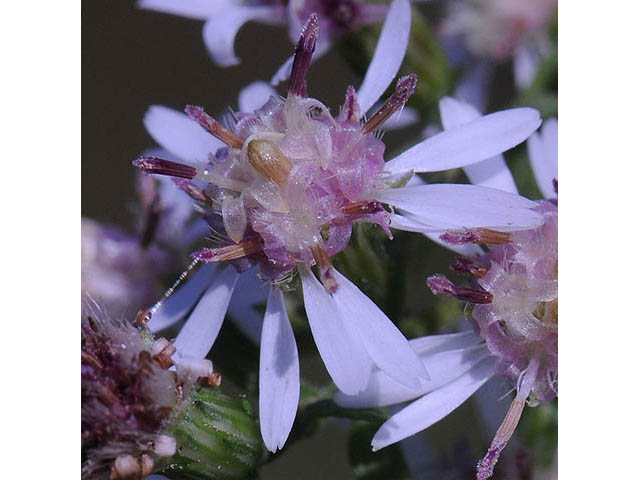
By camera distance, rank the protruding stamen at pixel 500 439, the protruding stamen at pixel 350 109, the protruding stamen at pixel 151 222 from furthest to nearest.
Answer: the protruding stamen at pixel 151 222
the protruding stamen at pixel 350 109
the protruding stamen at pixel 500 439

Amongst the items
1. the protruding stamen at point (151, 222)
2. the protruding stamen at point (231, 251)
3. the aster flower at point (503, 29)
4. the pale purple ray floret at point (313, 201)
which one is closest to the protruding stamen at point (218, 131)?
the pale purple ray floret at point (313, 201)

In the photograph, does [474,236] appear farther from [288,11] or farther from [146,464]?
[288,11]

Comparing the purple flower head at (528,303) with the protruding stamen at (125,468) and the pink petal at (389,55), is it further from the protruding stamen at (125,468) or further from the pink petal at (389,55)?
the protruding stamen at (125,468)
